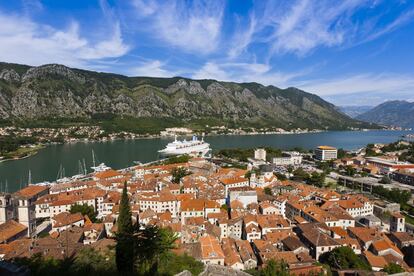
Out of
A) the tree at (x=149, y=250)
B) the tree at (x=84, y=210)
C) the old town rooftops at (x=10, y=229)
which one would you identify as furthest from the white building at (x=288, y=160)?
the tree at (x=149, y=250)

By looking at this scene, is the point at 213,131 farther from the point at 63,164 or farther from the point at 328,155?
the point at 63,164

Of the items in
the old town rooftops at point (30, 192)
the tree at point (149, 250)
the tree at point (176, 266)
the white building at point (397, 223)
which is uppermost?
the tree at point (149, 250)

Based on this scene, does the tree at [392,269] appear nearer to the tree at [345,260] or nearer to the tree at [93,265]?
the tree at [345,260]

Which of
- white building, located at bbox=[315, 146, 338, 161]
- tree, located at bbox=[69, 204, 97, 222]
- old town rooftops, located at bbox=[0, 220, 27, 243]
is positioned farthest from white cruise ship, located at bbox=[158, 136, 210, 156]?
old town rooftops, located at bbox=[0, 220, 27, 243]

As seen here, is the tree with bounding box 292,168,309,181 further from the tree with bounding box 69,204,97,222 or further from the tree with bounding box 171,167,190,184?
the tree with bounding box 69,204,97,222

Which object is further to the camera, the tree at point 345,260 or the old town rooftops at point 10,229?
the old town rooftops at point 10,229

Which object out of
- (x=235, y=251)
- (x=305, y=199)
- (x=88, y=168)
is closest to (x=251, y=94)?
(x=88, y=168)
